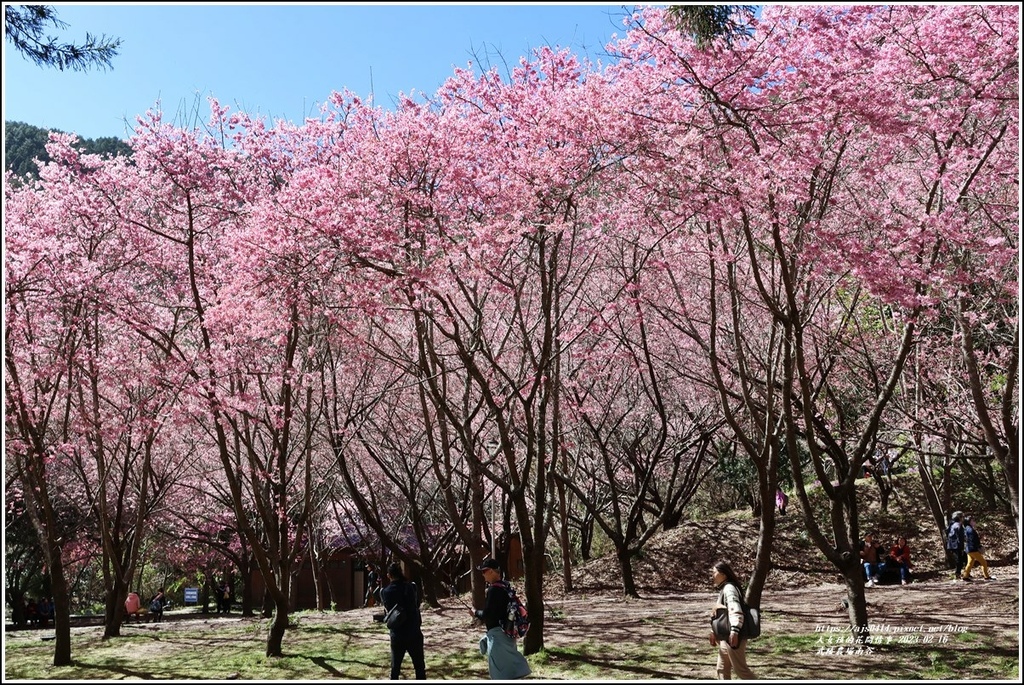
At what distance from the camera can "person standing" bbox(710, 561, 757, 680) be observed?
7379 millimetres

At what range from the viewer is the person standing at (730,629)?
24.2 ft

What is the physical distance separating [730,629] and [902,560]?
39.8 ft

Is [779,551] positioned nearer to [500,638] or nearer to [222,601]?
[500,638]

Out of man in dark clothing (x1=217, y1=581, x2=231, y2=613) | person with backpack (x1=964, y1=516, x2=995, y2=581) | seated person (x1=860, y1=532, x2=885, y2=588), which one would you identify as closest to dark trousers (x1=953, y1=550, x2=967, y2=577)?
person with backpack (x1=964, y1=516, x2=995, y2=581)

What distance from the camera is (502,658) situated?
836 cm

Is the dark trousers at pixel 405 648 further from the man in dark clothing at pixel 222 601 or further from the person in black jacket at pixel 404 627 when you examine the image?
the man in dark clothing at pixel 222 601

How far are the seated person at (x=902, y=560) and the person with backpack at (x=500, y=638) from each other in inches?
467

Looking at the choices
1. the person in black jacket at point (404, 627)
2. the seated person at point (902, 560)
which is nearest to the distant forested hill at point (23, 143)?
the person in black jacket at point (404, 627)

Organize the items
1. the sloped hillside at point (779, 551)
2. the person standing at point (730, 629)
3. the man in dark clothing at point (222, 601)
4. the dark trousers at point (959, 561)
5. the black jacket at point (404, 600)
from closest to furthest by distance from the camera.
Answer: the person standing at point (730, 629) → the black jacket at point (404, 600) → the dark trousers at point (959, 561) → the sloped hillside at point (779, 551) → the man in dark clothing at point (222, 601)

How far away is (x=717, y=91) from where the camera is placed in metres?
9.22

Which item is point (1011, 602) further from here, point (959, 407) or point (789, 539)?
point (789, 539)

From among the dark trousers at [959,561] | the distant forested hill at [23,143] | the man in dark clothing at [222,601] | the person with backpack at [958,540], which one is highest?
the distant forested hill at [23,143]

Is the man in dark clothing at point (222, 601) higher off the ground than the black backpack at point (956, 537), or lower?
lower

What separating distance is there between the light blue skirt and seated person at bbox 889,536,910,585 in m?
11.8
